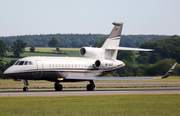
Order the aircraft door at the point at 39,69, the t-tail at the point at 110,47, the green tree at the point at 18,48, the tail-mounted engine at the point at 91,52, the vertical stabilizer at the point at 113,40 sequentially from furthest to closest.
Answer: the green tree at the point at 18,48 < the vertical stabilizer at the point at 113,40 < the t-tail at the point at 110,47 < the tail-mounted engine at the point at 91,52 < the aircraft door at the point at 39,69

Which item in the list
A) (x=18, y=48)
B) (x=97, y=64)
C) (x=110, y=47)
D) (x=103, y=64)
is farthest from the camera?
(x=18, y=48)

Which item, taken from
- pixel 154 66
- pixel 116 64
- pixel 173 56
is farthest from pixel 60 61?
pixel 173 56

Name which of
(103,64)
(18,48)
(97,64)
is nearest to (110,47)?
(103,64)

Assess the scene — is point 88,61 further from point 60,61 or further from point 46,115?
point 46,115

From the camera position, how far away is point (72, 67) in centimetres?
4038

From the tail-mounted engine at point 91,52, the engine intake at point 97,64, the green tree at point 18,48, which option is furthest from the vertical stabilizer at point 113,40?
the green tree at point 18,48

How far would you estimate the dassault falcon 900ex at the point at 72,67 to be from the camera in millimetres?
36312

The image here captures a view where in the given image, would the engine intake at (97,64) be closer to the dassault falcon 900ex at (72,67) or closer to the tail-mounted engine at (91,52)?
the dassault falcon 900ex at (72,67)

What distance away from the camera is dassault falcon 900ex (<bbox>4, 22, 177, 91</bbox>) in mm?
36312

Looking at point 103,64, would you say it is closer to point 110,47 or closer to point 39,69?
point 110,47

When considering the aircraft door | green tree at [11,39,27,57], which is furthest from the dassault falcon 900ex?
green tree at [11,39,27,57]
